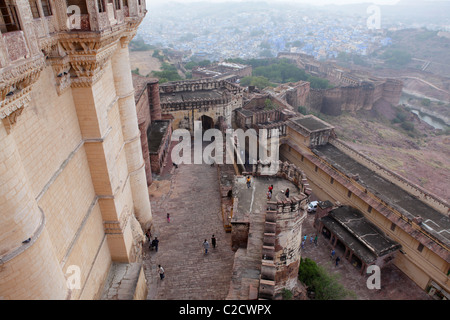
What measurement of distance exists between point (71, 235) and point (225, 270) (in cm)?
884

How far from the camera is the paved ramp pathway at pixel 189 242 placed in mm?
15659

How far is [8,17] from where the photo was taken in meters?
6.38

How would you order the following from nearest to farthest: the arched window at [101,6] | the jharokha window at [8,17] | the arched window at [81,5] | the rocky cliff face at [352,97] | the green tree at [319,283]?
the jharokha window at [8,17] → the arched window at [81,5] → the arched window at [101,6] → the green tree at [319,283] → the rocky cliff face at [352,97]

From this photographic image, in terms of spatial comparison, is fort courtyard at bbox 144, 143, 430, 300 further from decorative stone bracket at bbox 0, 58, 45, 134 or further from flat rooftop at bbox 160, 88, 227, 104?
decorative stone bracket at bbox 0, 58, 45, 134

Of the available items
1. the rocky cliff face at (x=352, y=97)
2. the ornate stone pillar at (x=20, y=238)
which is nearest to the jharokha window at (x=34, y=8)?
the ornate stone pillar at (x=20, y=238)

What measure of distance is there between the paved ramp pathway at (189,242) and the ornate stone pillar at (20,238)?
861 cm

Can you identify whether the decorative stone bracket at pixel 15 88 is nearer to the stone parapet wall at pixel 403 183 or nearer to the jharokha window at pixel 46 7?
the jharokha window at pixel 46 7

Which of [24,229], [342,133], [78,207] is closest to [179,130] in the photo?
[78,207]

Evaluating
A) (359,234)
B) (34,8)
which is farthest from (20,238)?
(359,234)

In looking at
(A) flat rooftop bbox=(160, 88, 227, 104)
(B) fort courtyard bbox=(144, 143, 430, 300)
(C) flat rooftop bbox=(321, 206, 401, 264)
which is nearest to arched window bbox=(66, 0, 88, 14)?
(B) fort courtyard bbox=(144, 143, 430, 300)

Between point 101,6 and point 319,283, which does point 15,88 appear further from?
point 319,283

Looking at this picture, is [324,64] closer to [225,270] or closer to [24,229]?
[225,270]

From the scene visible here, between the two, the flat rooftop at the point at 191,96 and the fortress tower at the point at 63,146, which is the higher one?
the fortress tower at the point at 63,146

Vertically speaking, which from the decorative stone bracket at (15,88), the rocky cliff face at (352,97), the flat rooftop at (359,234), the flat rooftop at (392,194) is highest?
the decorative stone bracket at (15,88)
